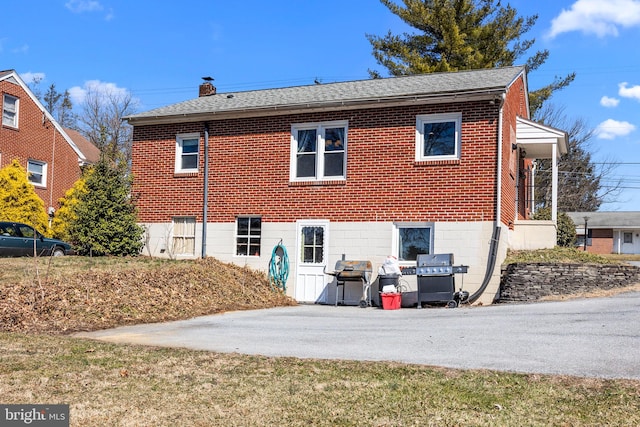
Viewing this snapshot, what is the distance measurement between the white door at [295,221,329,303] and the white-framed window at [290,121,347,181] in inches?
53.1

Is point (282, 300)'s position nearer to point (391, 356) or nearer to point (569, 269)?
point (569, 269)

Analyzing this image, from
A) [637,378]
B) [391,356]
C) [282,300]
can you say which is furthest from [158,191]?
[637,378]

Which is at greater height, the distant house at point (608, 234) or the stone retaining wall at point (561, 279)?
the distant house at point (608, 234)

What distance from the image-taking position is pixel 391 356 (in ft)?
27.7

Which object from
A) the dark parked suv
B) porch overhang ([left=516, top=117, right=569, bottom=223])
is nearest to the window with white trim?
porch overhang ([left=516, top=117, right=569, bottom=223])

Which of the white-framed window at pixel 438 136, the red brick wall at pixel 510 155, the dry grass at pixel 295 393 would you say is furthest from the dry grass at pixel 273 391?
the red brick wall at pixel 510 155

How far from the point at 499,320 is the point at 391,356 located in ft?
12.7

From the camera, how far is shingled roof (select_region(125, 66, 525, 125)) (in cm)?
1673

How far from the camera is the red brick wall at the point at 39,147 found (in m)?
29.5

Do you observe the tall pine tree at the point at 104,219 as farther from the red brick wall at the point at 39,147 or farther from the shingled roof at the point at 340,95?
the red brick wall at the point at 39,147

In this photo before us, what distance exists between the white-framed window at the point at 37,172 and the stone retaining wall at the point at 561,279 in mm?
23741

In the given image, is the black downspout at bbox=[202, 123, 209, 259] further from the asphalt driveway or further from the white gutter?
the white gutter

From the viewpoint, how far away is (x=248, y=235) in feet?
62.2

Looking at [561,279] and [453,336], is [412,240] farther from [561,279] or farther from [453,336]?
[453,336]
